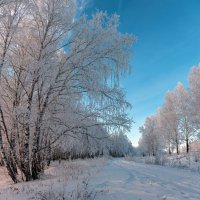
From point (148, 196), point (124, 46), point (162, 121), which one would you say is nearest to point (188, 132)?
point (162, 121)

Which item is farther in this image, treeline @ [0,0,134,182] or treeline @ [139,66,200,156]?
treeline @ [139,66,200,156]

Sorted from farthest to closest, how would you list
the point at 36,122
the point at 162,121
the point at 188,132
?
the point at 162,121, the point at 188,132, the point at 36,122

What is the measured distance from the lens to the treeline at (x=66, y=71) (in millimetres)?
10930

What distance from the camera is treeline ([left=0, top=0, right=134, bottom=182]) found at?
35.9 ft

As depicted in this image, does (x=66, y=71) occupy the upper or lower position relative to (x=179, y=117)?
lower

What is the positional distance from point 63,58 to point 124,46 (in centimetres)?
258

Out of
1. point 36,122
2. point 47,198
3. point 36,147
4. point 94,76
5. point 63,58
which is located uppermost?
point 63,58

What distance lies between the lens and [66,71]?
11172 millimetres

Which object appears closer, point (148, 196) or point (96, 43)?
point (148, 196)

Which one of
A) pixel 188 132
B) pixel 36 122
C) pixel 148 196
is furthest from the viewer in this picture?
pixel 188 132

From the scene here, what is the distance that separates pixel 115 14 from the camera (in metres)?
11.5

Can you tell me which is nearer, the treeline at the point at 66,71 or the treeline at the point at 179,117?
the treeline at the point at 66,71

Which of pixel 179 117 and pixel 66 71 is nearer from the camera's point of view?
pixel 66 71

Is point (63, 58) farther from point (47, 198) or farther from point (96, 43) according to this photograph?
point (47, 198)
